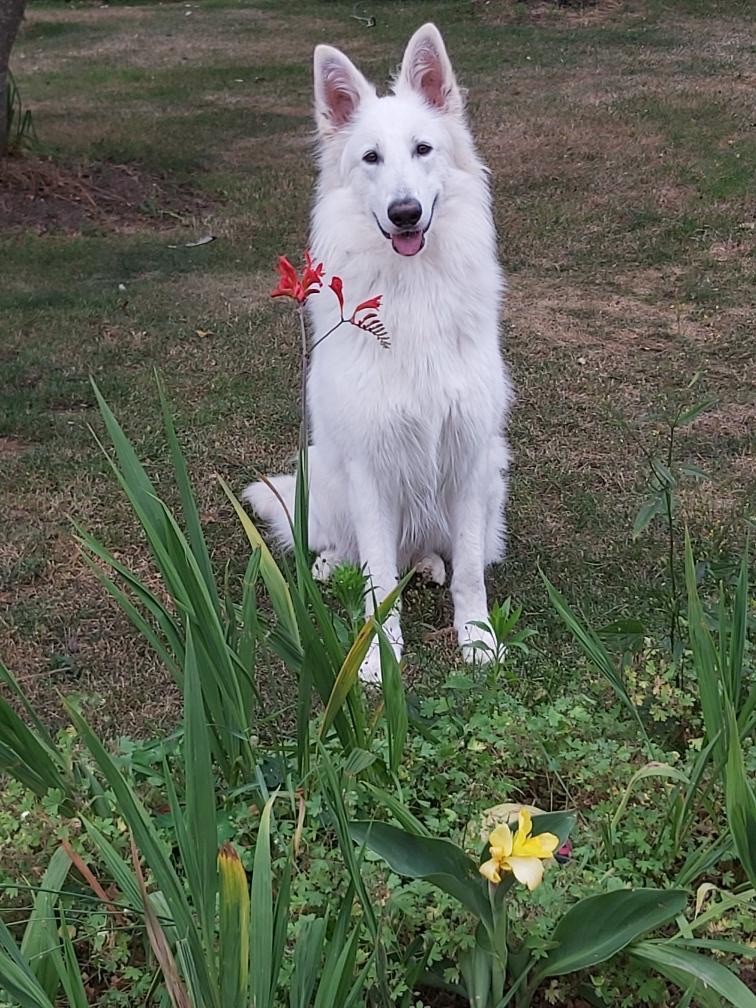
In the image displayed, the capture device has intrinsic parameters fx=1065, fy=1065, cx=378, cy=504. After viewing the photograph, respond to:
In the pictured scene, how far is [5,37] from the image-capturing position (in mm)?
7219

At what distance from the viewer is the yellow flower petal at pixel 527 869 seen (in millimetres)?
1149

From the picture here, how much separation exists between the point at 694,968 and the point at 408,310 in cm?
198

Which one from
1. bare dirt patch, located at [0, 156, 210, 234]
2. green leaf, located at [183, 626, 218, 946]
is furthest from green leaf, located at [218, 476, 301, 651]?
bare dirt patch, located at [0, 156, 210, 234]

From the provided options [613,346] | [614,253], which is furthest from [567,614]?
[614,253]

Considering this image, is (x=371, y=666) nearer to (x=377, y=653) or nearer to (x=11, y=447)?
(x=377, y=653)

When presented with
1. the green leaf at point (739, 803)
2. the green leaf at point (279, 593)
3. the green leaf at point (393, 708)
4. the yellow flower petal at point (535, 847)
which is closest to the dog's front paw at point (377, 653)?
the green leaf at point (279, 593)

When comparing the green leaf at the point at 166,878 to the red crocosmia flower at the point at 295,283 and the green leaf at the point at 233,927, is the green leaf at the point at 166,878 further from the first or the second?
the red crocosmia flower at the point at 295,283

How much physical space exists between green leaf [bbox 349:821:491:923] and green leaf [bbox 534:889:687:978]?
11 centimetres

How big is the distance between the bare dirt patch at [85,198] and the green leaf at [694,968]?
6.75 m

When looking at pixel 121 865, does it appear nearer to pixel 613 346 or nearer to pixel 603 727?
pixel 603 727

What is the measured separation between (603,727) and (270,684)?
3.46 feet

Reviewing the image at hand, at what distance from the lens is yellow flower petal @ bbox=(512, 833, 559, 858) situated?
1180 millimetres

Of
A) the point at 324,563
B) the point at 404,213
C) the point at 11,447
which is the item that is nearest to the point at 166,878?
the point at 404,213

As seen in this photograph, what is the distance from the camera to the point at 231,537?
12.1ft
